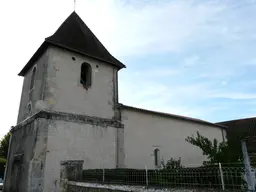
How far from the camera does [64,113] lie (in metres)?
11.6

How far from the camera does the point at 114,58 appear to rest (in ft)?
50.7

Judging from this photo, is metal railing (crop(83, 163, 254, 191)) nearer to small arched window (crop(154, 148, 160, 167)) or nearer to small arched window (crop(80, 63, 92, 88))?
small arched window (crop(80, 63, 92, 88))

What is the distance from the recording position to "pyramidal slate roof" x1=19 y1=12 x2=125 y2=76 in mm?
13023

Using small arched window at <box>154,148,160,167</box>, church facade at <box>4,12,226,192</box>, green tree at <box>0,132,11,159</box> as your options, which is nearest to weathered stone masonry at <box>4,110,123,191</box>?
church facade at <box>4,12,226,192</box>

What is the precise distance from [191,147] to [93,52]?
10358mm

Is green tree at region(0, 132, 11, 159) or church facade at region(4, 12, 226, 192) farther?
green tree at region(0, 132, 11, 159)

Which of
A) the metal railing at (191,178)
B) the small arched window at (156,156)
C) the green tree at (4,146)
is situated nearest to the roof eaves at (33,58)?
the metal railing at (191,178)

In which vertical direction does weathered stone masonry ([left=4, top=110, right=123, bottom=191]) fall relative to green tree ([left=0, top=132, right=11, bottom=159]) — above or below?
below

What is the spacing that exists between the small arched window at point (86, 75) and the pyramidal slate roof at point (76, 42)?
0.78 m

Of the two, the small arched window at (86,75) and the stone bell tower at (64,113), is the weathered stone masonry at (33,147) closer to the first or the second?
the stone bell tower at (64,113)

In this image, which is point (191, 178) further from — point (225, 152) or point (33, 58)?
point (33, 58)

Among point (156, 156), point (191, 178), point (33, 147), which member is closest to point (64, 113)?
point (33, 147)

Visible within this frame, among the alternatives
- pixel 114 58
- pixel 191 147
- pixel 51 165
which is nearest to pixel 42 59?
pixel 114 58

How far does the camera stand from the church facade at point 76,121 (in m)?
10.7
